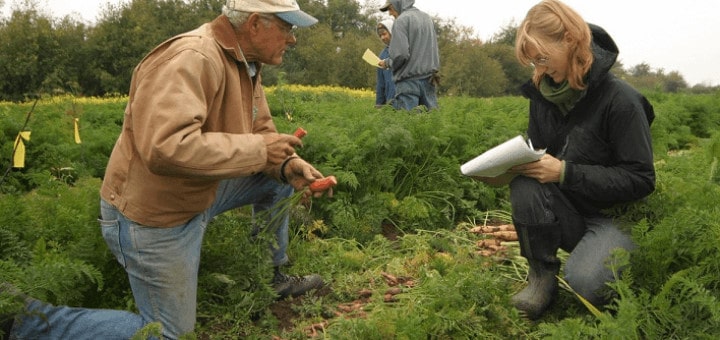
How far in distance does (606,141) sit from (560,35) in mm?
546

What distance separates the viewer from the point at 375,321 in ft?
9.77

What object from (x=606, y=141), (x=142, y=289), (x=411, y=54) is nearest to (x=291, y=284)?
(x=142, y=289)

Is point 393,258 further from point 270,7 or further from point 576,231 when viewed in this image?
point 270,7

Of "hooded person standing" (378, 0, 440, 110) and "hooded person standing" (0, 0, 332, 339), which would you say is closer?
"hooded person standing" (0, 0, 332, 339)

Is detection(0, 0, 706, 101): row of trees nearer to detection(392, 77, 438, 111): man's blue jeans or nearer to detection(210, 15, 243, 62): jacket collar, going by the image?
detection(392, 77, 438, 111): man's blue jeans

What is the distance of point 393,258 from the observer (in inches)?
164

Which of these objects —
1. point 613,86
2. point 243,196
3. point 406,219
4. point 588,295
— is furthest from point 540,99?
point 406,219

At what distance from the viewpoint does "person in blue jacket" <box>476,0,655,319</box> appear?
9.82 feet

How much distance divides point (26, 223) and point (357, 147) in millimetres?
2415

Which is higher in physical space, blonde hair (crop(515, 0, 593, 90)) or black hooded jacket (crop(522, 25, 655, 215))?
blonde hair (crop(515, 0, 593, 90))

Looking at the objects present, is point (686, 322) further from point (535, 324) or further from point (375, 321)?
point (375, 321)

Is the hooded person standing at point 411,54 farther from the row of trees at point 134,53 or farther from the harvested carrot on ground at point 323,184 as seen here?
the row of trees at point 134,53

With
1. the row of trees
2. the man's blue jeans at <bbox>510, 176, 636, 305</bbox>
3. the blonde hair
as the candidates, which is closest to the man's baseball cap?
the blonde hair

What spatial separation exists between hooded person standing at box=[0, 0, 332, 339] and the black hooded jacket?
1286mm
